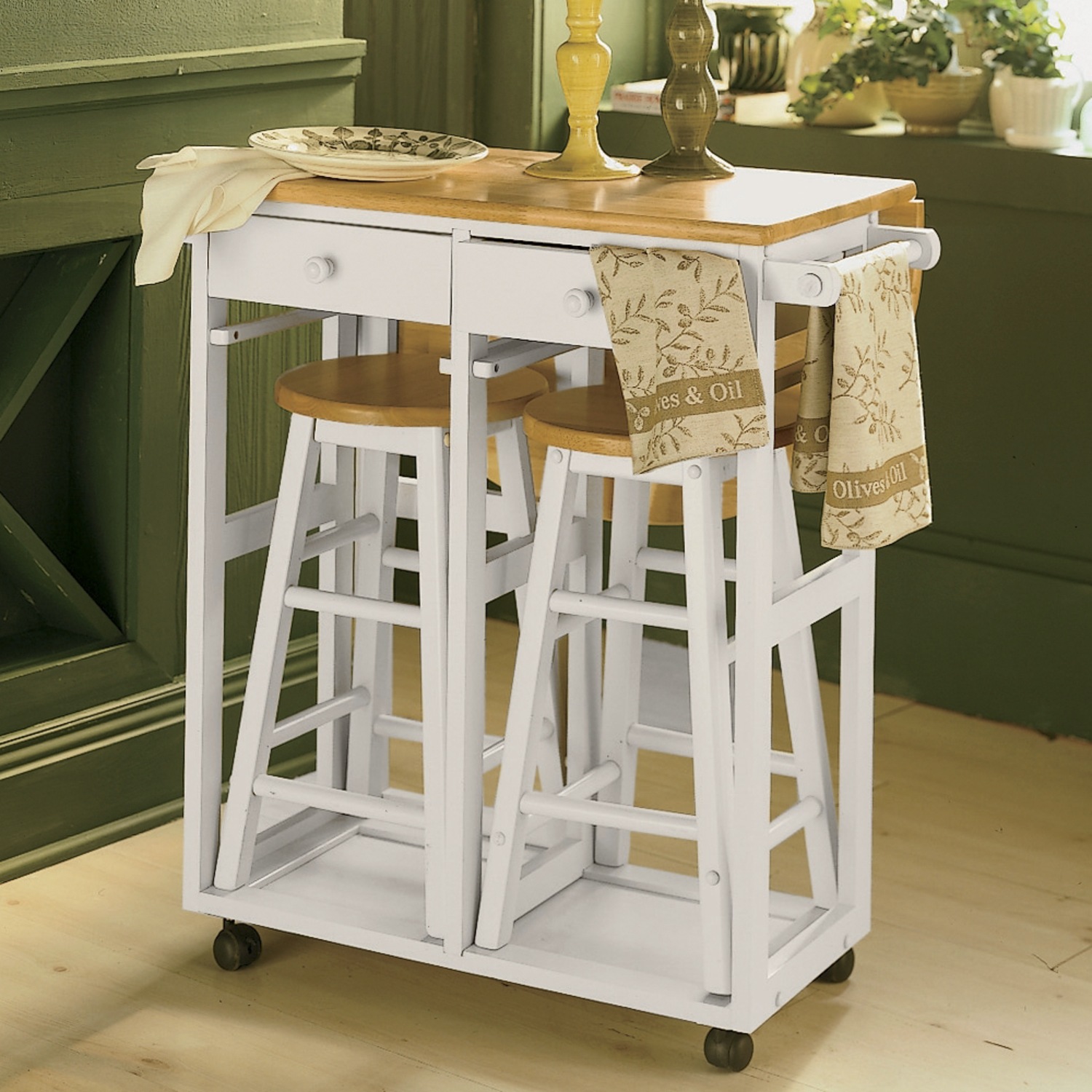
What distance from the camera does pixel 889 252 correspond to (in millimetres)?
2354

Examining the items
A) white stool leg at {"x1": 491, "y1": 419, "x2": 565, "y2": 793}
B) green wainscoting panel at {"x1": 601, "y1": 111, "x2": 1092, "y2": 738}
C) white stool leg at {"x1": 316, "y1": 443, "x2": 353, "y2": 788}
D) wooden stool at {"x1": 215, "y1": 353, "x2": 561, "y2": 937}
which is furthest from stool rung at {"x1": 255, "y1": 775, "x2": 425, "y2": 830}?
green wainscoting panel at {"x1": 601, "y1": 111, "x2": 1092, "y2": 738}

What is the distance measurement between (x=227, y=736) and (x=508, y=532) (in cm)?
78

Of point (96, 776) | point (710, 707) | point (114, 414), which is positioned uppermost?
point (114, 414)

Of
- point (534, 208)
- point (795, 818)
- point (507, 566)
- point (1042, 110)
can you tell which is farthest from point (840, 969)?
point (1042, 110)

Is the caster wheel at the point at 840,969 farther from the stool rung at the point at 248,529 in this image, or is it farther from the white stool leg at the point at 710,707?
the stool rung at the point at 248,529

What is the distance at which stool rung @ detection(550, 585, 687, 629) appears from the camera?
2.37 m

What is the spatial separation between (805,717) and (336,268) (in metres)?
0.85

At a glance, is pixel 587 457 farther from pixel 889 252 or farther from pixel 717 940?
pixel 717 940

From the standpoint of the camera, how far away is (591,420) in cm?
244

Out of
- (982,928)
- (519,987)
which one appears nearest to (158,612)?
(519,987)

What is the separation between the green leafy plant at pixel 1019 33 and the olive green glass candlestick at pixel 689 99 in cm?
125

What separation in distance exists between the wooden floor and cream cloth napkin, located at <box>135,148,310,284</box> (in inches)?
37.6

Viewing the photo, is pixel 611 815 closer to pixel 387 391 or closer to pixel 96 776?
pixel 387 391

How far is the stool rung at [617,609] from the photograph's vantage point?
2.37 meters
